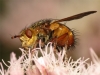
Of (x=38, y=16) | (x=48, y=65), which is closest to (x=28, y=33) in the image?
(x=48, y=65)

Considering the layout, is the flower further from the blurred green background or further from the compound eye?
A: the blurred green background

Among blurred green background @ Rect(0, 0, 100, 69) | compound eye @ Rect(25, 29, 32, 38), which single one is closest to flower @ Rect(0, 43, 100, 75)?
compound eye @ Rect(25, 29, 32, 38)

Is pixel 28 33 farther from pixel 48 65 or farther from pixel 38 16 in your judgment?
pixel 38 16

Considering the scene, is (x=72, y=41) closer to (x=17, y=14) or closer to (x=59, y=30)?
(x=59, y=30)

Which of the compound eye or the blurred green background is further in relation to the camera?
the blurred green background

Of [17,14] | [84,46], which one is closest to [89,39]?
[84,46]

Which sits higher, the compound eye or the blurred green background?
the compound eye

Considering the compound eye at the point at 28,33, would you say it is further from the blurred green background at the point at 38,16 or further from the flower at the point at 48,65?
the blurred green background at the point at 38,16
